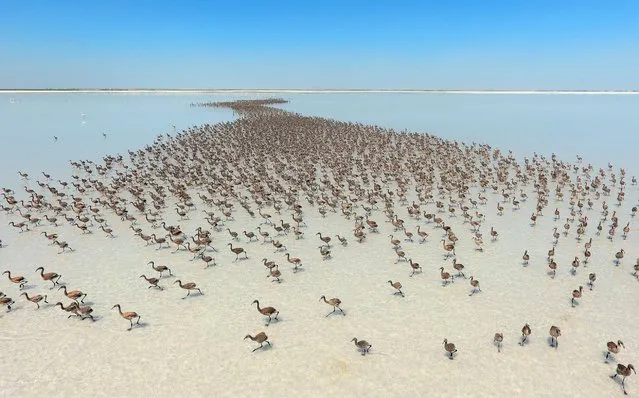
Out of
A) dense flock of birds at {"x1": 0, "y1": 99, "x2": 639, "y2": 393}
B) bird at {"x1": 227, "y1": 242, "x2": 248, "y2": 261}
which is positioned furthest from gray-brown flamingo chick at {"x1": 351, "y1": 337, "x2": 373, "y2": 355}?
bird at {"x1": 227, "y1": 242, "x2": 248, "y2": 261}

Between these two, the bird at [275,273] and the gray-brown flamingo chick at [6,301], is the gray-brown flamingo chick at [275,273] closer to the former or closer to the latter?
the bird at [275,273]

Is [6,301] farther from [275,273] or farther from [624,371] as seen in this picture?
[624,371]

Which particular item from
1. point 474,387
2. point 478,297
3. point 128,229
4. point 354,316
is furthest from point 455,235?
point 128,229

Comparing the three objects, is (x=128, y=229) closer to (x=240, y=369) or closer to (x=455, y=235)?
(x=240, y=369)

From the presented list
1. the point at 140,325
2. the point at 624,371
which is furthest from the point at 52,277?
the point at 624,371

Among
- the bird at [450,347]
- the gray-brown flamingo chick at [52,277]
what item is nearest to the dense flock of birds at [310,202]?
the bird at [450,347]

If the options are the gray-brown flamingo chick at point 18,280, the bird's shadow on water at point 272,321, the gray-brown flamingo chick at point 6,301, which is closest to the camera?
the bird's shadow on water at point 272,321
